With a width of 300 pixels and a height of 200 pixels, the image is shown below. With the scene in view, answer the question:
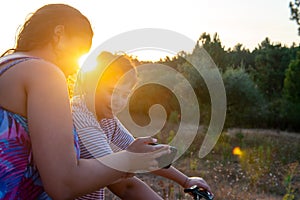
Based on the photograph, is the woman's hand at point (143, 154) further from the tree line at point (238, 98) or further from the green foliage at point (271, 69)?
the green foliage at point (271, 69)

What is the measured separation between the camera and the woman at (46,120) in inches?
37.7

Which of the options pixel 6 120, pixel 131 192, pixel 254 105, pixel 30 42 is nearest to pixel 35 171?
pixel 6 120

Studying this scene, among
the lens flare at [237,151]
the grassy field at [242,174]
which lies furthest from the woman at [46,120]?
the lens flare at [237,151]

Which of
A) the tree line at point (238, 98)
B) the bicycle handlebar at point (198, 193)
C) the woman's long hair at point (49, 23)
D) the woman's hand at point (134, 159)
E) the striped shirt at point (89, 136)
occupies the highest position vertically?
the woman's long hair at point (49, 23)

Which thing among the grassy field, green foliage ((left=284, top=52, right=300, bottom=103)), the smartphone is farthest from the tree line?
the smartphone

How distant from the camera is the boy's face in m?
1.76

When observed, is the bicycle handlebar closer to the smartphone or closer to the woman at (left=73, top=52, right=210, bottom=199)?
the woman at (left=73, top=52, right=210, bottom=199)

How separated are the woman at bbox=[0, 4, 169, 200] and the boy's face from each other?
0.60 meters

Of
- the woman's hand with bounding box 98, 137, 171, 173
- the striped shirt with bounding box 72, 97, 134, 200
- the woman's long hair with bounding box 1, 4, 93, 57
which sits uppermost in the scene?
the woman's long hair with bounding box 1, 4, 93, 57

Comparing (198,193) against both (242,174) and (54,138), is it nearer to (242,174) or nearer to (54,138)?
(54,138)

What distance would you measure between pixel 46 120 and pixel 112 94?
0.85 meters

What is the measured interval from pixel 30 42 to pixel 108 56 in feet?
2.37

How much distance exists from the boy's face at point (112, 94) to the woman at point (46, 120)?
23.7 inches

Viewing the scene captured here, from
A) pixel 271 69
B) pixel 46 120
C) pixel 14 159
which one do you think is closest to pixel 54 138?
pixel 46 120
